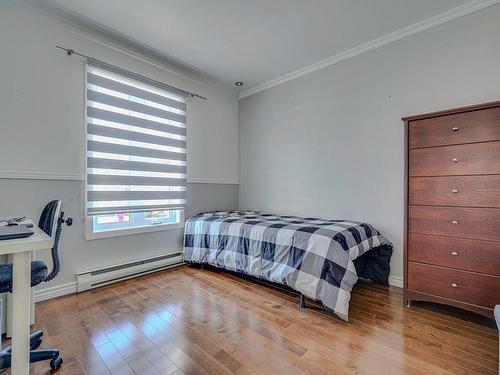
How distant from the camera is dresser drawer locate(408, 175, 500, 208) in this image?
65.9 inches

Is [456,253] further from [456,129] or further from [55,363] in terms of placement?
[55,363]

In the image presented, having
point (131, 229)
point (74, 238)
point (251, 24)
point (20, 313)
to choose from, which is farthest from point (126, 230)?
point (251, 24)

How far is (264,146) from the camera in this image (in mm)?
3693

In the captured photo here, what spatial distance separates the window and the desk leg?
1534 mm

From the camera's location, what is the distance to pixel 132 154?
2717 millimetres

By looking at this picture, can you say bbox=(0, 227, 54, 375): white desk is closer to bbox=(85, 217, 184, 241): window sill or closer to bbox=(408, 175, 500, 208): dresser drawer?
bbox=(85, 217, 184, 241): window sill

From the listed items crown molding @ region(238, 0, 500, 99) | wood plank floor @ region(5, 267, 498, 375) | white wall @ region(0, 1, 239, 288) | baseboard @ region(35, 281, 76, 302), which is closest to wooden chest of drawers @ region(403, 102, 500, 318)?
wood plank floor @ region(5, 267, 498, 375)

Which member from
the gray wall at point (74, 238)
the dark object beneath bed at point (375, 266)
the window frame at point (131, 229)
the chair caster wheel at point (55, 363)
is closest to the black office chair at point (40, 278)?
the chair caster wheel at point (55, 363)

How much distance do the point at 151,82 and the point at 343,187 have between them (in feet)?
8.31

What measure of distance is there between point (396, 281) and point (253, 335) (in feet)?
5.46

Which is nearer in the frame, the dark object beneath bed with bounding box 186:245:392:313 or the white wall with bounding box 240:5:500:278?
the white wall with bounding box 240:5:500:278

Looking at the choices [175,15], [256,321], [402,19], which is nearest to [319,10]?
[402,19]

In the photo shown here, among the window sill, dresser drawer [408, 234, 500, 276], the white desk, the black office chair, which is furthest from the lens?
the window sill

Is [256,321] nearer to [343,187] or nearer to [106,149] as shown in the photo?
[343,187]
